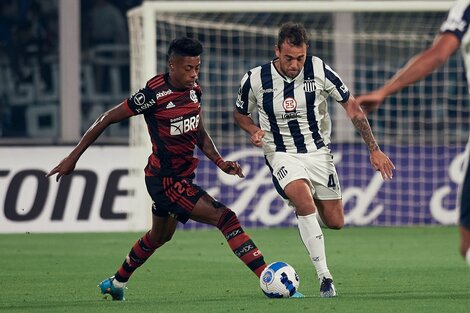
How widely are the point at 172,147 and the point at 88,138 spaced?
1.90 ft

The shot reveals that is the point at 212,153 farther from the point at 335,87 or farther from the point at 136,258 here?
the point at 335,87

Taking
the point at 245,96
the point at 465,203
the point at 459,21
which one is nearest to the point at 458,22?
the point at 459,21

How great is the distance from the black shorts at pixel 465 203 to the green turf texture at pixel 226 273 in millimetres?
1330

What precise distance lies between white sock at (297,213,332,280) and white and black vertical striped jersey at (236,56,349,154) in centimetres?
74

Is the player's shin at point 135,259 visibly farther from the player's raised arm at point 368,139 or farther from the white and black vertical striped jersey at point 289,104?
the player's raised arm at point 368,139

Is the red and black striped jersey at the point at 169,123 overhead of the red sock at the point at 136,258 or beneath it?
overhead

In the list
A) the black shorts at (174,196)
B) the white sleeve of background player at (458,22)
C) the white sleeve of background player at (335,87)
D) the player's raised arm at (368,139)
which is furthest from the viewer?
the white sleeve of background player at (335,87)

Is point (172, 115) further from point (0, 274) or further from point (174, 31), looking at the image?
point (174, 31)

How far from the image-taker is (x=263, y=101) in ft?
31.6

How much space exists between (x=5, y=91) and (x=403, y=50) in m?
5.93

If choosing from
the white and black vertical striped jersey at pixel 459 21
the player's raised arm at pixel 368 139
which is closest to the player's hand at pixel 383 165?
the player's raised arm at pixel 368 139

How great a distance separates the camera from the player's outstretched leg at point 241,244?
865 centimetres

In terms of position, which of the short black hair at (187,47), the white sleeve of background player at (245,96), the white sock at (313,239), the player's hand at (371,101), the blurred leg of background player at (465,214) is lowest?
the white sock at (313,239)

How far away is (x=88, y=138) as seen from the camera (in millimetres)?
8773
